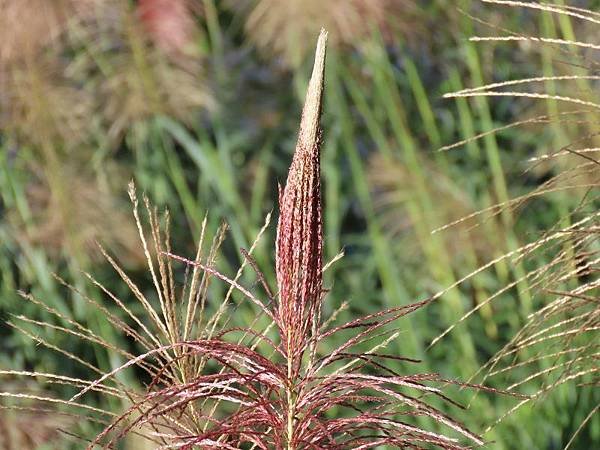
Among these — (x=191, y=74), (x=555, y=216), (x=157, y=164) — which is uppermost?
(x=191, y=74)

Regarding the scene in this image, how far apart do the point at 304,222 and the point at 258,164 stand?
254 cm

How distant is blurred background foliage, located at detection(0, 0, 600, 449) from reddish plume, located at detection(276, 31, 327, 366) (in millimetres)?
1402

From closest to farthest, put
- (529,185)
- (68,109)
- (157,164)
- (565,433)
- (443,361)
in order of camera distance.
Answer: (565,433)
(68,109)
(443,361)
(157,164)
(529,185)

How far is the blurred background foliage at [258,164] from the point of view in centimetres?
263

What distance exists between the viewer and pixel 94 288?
2641 millimetres

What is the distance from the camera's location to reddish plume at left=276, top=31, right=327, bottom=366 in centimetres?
96

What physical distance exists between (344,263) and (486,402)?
96cm

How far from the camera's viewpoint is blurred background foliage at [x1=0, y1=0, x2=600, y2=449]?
104 inches

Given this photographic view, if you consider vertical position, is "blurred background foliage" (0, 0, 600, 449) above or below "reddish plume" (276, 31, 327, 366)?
below

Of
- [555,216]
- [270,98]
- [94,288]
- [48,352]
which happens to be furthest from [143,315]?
[555,216]

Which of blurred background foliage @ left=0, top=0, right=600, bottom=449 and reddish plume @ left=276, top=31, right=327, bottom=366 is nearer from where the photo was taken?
reddish plume @ left=276, top=31, right=327, bottom=366

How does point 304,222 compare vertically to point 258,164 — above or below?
above

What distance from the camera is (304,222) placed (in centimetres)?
98

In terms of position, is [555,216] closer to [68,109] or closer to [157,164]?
[157,164]
